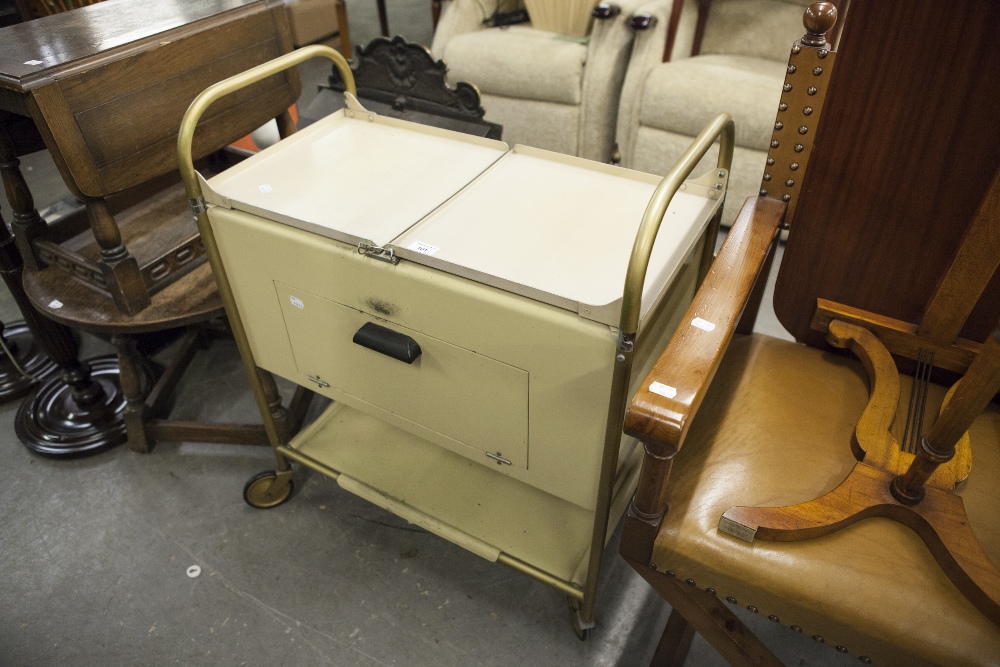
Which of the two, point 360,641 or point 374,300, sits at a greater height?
point 374,300

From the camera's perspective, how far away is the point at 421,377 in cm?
109

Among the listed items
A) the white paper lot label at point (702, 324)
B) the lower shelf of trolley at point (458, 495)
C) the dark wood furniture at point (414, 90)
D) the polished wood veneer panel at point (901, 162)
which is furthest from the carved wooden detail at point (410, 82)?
the white paper lot label at point (702, 324)

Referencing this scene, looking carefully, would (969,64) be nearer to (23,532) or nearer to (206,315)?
(206,315)

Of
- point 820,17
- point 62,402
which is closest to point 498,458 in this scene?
point 820,17

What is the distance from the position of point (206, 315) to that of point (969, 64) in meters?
1.43

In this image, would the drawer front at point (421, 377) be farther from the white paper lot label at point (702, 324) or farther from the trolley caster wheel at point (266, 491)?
the trolley caster wheel at point (266, 491)

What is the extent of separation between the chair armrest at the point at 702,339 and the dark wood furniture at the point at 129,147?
0.94 m

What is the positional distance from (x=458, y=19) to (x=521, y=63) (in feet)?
1.46

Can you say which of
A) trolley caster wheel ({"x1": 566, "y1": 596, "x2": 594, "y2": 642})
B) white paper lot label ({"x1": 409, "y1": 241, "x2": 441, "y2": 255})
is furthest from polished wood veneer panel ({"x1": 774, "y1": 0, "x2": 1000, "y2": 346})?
trolley caster wheel ({"x1": 566, "y1": 596, "x2": 594, "y2": 642})

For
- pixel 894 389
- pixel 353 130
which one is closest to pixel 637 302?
pixel 894 389

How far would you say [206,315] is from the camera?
1476 mm

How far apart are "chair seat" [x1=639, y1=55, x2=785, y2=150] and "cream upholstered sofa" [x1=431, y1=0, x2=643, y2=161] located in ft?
0.65

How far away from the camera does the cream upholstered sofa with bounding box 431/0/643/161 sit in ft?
8.19

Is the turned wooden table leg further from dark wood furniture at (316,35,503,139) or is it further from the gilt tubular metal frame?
the gilt tubular metal frame
